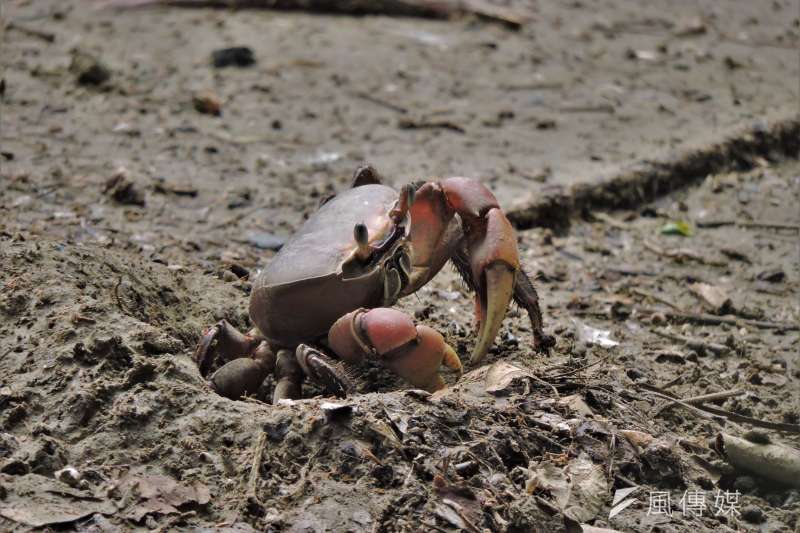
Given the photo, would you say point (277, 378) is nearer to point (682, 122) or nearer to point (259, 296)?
point (259, 296)

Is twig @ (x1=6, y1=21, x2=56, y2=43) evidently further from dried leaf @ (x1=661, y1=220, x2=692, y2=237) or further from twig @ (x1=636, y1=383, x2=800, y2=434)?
twig @ (x1=636, y1=383, x2=800, y2=434)

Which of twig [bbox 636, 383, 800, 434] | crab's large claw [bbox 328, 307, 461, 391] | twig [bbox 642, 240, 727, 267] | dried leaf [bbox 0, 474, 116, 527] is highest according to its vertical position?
crab's large claw [bbox 328, 307, 461, 391]

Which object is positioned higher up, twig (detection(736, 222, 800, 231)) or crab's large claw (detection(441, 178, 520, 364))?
crab's large claw (detection(441, 178, 520, 364))

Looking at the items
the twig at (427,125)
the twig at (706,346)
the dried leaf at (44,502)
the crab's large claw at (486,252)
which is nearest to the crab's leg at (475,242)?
the crab's large claw at (486,252)

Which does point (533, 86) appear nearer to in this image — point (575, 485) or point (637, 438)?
point (637, 438)

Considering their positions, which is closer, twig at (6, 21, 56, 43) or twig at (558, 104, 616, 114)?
twig at (558, 104, 616, 114)

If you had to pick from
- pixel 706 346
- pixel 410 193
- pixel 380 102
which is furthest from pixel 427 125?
pixel 410 193

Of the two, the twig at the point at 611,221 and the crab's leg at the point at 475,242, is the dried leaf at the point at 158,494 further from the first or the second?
the twig at the point at 611,221

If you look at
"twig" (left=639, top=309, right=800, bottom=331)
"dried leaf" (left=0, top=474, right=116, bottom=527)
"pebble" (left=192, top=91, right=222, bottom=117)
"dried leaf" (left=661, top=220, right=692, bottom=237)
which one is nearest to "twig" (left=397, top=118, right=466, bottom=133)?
"pebble" (left=192, top=91, right=222, bottom=117)
